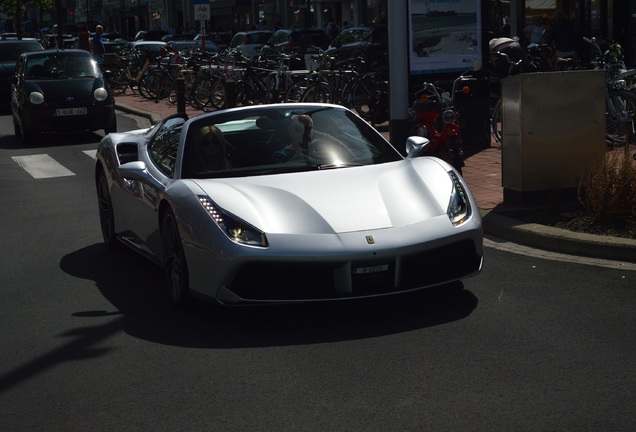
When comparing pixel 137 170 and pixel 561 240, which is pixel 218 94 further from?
pixel 137 170

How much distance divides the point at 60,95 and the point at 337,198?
45.7 feet

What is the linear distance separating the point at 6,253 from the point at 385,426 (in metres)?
5.42

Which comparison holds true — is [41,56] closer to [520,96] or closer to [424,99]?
[424,99]

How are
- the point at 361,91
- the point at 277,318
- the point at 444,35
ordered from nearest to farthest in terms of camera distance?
1. the point at 277,318
2. the point at 444,35
3. the point at 361,91

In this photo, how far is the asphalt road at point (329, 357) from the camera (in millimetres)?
4922

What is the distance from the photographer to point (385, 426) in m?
4.73

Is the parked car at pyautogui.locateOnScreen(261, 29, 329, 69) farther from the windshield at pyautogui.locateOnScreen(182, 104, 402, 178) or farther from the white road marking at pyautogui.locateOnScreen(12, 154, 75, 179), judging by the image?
the windshield at pyautogui.locateOnScreen(182, 104, 402, 178)

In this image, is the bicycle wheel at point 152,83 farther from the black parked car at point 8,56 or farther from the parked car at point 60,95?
the parked car at point 60,95

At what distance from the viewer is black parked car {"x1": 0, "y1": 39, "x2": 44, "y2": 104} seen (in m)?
26.7

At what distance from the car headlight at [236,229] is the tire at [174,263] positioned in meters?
0.40

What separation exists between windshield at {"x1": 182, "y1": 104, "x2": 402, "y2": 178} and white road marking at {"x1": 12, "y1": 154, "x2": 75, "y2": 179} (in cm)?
806

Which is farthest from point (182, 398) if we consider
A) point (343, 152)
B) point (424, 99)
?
point (424, 99)

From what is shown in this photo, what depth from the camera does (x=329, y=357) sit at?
19.1ft

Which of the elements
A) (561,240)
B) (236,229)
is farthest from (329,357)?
(561,240)
